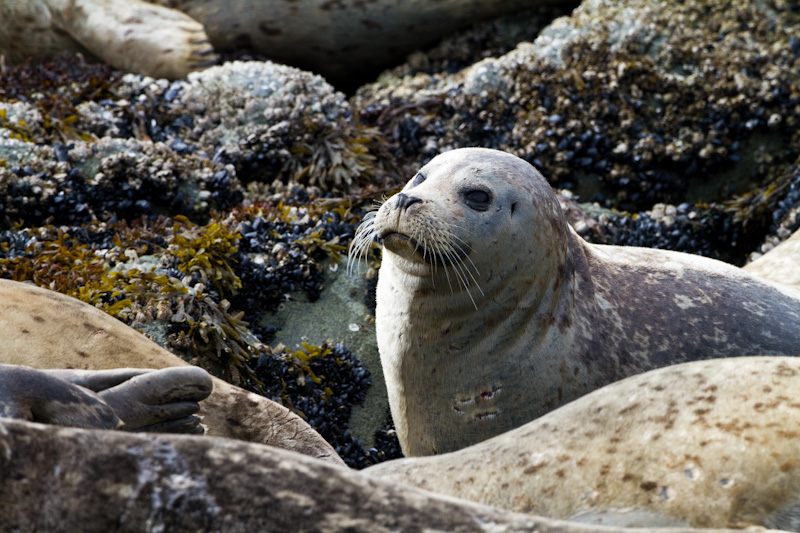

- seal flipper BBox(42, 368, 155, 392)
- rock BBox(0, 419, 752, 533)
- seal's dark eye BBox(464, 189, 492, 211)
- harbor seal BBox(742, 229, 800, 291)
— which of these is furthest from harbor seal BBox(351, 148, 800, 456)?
rock BBox(0, 419, 752, 533)

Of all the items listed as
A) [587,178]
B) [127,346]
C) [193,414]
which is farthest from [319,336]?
[587,178]

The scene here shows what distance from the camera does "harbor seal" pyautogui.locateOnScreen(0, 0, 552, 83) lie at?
7.63 metres

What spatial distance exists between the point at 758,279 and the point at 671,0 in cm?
413

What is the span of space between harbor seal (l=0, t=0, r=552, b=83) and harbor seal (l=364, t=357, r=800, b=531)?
219 inches

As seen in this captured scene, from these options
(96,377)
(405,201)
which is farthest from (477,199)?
(96,377)

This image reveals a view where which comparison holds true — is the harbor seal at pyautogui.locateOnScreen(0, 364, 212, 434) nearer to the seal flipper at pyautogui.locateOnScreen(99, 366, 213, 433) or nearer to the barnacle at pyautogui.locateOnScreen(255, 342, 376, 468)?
the seal flipper at pyautogui.locateOnScreen(99, 366, 213, 433)

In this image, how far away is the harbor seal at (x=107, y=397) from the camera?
7.96 feet

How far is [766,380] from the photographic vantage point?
2.64 m

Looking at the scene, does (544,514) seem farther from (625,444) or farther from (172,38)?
(172,38)

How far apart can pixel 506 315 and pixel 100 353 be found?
1.57 m

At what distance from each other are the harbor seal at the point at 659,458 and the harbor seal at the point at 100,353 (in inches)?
29.2

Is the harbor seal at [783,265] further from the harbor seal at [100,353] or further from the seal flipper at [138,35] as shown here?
the seal flipper at [138,35]

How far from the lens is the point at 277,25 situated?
819cm

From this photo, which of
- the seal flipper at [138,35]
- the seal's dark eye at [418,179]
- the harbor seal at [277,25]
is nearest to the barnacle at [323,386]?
the seal's dark eye at [418,179]
